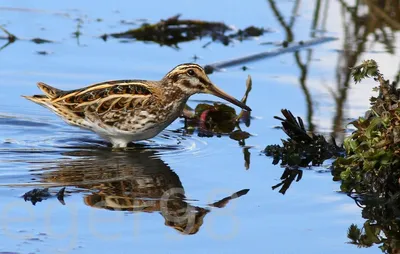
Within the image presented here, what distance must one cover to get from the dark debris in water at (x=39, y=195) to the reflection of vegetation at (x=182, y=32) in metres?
5.52

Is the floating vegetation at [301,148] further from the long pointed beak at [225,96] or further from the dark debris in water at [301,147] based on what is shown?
the long pointed beak at [225,96]

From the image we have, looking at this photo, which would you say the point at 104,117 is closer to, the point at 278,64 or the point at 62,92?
the point at 62,92

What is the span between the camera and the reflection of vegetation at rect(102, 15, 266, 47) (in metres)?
13.0

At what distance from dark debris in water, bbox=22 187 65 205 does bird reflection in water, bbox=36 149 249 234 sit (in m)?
0.17

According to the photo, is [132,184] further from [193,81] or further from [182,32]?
[182,32]

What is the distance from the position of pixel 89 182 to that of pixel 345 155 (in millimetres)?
2134

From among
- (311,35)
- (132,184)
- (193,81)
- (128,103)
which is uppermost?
(311,35)

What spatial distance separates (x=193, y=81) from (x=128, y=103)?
0.62 meters

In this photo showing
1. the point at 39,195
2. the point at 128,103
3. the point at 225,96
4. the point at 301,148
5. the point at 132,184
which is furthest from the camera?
the point at 225,96

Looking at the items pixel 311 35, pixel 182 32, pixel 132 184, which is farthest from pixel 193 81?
pixel 311 35

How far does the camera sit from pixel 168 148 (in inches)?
365

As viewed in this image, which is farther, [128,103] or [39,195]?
[128,103]

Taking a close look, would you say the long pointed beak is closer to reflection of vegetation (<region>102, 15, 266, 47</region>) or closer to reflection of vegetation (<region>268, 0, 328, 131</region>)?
reflection of vegetation (<region>268, 0, 328, 131</region>)

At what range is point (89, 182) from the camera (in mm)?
7918
